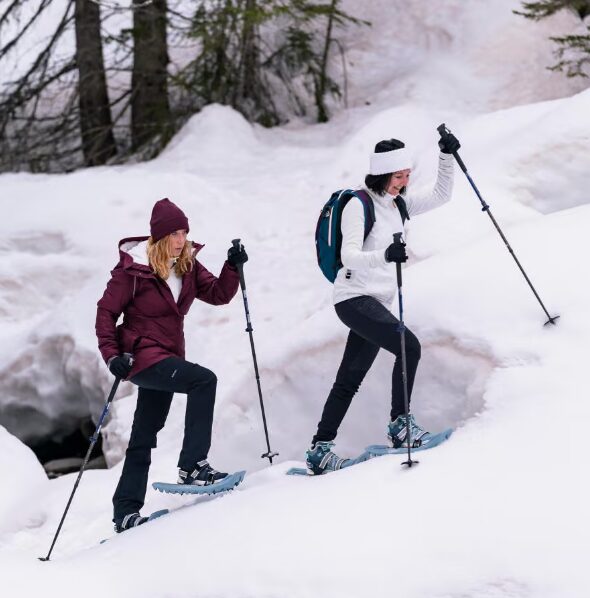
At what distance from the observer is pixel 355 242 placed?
5.79 m

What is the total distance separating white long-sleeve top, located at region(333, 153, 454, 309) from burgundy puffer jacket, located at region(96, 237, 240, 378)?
0.73 m

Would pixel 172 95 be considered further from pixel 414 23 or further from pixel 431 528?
pixel 431 528

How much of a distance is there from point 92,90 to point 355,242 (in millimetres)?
10659

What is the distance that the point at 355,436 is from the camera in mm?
7066

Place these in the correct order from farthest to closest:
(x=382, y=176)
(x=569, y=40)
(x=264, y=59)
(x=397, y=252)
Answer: (x=264, y=59) → (x=569, y=40) → (x=382, y=176) → (x=397, y=252)

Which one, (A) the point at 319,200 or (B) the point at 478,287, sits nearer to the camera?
(B) the point at 478,287

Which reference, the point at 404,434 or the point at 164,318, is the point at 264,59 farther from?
the point at 404,434

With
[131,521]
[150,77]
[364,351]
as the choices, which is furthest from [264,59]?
[131,521]

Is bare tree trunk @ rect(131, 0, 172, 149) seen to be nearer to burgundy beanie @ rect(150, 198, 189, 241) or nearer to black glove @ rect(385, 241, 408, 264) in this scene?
burgundy beanie @ rect(150, 198, 189, 241)

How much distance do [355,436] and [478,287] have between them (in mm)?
1215

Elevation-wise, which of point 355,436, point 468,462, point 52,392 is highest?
point 468,462

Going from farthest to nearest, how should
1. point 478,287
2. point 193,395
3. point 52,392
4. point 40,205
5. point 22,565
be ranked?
point 40,205 < point 52,392 < point 478,287 < point 193,395 < point 22,565

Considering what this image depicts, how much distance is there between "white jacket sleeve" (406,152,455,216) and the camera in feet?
20.5

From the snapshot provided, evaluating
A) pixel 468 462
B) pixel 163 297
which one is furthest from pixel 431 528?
pixel 163 297
